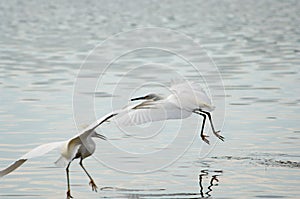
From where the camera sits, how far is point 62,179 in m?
11.9

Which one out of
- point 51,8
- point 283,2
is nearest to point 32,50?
point 51,8

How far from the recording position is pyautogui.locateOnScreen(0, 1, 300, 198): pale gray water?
37.6 ft

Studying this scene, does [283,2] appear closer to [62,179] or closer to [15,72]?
[15,72]

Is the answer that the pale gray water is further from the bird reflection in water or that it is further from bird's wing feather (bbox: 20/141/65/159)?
bird's wing feather (bbox: 20/141/65/159)

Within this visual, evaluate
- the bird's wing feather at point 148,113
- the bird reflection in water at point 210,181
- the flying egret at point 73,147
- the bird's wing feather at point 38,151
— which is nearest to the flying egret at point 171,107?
the bird's wing feather at point 148,113

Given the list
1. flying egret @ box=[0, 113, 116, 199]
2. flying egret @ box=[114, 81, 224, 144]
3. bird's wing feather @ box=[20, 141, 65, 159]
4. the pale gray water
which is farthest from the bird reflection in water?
bird's wing feather @ box=[20, 141, 65, 159]

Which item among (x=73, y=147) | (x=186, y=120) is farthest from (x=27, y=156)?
(x=186, y=120)

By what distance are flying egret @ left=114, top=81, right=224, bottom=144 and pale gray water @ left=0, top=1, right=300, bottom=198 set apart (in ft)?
3.02

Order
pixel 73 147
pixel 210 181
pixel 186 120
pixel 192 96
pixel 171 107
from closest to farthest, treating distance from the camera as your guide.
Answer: pixel 73 147 < pixel 171 107 < pixel 210 181 < pixel 192 96 < pixel 186 120

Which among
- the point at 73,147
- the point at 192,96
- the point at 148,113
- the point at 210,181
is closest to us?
the point at 73,147

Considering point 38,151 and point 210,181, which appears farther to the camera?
point 210,181

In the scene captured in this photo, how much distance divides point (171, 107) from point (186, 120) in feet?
15.3

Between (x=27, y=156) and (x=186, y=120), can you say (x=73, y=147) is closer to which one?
(x=27, y=156)

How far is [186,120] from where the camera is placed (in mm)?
16219
